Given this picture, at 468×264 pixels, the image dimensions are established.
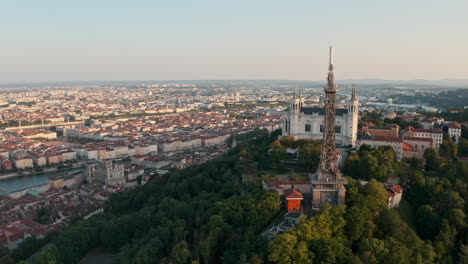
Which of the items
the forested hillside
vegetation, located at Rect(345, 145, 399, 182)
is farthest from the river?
vegetation, located at Rect(345, 145, 399, 182)

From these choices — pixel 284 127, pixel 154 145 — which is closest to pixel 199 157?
pixel 154 145

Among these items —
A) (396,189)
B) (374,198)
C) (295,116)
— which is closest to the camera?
(374,198)

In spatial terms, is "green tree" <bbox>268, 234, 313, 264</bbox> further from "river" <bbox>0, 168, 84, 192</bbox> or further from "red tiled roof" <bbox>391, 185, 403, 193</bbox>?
"river" <bbox>0, 168, 84, 192</bbox>

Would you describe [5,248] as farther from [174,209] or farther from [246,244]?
[246,244]

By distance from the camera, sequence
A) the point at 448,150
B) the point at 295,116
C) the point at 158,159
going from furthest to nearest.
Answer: the point at 158,159 → the point at 295,116 → the point at 448,150

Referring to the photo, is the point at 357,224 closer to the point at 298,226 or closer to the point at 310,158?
the point at 298,226

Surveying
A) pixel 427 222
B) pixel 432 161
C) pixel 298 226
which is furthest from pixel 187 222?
pixel 432 161
